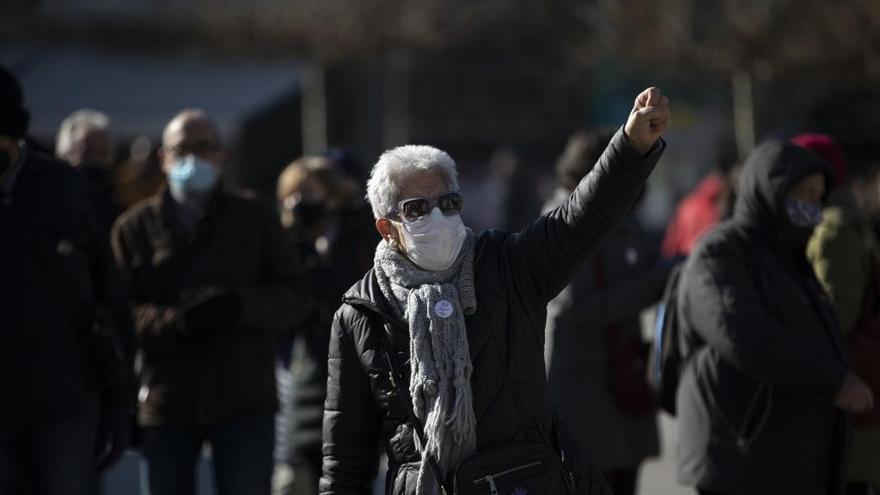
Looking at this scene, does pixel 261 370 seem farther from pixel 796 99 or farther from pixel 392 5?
pixel 796 99

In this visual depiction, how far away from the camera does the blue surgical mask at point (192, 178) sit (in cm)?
580

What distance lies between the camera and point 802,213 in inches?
205

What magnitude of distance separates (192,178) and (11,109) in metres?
0.95

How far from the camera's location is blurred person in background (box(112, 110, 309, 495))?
5.61m

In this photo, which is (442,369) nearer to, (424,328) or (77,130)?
(424,328)

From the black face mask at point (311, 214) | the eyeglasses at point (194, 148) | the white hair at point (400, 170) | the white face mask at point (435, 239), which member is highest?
the eyeglasses at point (194, 148)

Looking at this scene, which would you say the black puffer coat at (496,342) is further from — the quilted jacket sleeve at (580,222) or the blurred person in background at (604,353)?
the blurred person in background at (604,353)

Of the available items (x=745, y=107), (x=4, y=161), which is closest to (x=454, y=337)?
(x=4, y=161)

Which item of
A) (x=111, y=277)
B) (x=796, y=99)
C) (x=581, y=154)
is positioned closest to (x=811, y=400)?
(x=581, y=154)

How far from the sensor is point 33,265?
4.93m

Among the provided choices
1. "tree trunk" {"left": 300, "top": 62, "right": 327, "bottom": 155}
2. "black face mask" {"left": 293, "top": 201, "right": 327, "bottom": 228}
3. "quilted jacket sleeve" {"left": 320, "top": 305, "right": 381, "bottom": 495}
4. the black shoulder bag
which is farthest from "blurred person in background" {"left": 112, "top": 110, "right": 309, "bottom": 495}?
Answer: "tree trunk" {"left": 300, "top": 62, "right": 327, "bottom": 155}

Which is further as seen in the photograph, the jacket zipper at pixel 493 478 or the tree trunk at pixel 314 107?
the tree trunk at pixel 314 107

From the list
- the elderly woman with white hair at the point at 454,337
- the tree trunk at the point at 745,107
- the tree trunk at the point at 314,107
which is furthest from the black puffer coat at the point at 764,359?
the tree trunk at the point at 314,107

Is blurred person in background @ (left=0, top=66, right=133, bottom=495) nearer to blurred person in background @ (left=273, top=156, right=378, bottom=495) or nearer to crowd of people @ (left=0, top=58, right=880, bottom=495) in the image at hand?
crowd of people @ (left=0, top=58, right=880, bottom=495)
